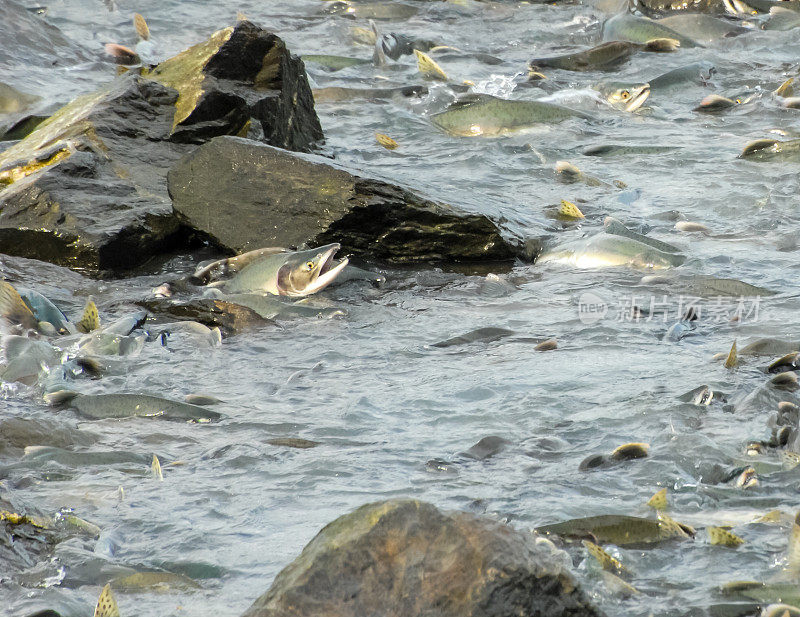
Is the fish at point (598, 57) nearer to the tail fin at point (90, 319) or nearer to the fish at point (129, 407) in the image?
the tail fin at point (90, 319)

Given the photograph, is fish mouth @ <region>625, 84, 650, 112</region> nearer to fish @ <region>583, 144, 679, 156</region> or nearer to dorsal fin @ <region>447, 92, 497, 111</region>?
fish @ <region>583, 144, 679, 156</region>

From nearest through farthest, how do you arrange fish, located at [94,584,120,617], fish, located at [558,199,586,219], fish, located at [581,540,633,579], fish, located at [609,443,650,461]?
fish, located at [94,584,120,617], fish, located at [581,540,633,579], fish, located at [609,443,650,461], fish, located at [558,199,586,219]

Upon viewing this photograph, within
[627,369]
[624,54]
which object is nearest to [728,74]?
[624,54]

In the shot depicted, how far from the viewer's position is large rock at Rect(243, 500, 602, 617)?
6.29 feet

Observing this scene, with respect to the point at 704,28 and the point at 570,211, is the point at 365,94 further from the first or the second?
the point at 704,28

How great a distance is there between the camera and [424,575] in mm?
1952

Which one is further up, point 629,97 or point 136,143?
point 136,143

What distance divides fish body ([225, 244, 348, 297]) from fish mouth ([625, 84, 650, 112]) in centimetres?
379

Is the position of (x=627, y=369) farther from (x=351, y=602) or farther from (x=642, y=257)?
(x=351, y=602)

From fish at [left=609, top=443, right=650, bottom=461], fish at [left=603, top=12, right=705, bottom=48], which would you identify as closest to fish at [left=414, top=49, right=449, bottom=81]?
fish at [left=603, top=12, right=705, bottom=48]

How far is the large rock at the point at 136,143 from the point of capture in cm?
526

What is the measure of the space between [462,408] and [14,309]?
201 centimetres

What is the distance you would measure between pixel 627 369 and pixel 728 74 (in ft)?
17.7

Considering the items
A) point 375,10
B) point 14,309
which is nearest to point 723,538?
point 14,309
